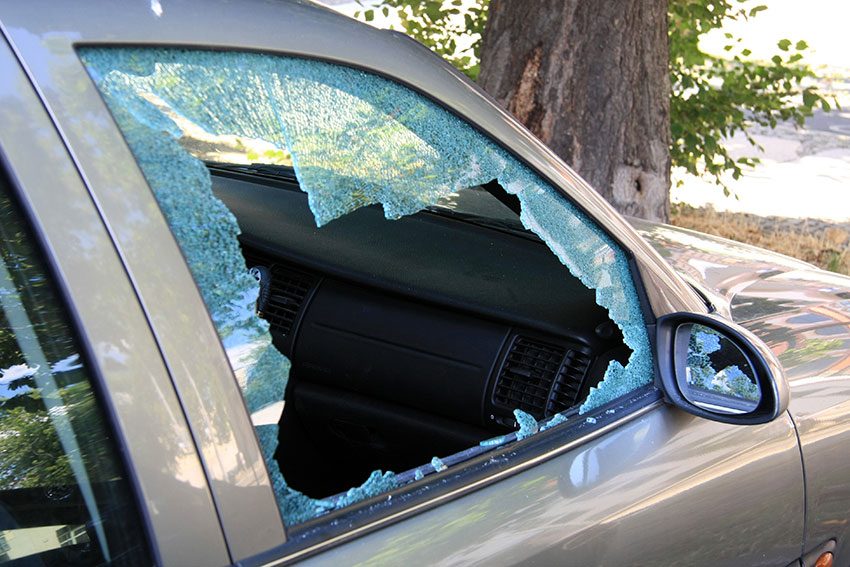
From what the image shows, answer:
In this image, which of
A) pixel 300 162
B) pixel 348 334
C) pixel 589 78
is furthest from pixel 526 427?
pixel 589 78

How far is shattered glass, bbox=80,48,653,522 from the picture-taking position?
130 cm

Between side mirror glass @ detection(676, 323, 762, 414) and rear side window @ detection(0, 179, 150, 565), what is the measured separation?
1073mm

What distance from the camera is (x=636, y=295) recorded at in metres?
2.01

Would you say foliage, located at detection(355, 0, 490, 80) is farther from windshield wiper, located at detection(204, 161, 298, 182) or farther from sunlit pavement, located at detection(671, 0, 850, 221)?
windshield wiper, located at detection(204, 161, 298, 182)

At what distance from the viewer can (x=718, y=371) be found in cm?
197

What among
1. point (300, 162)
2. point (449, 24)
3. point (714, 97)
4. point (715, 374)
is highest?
point (449, 24)

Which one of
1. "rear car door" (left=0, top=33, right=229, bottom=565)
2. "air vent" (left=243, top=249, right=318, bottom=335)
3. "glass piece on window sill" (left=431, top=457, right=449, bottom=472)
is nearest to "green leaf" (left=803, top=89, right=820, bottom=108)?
"air vent" (left=243, top=249, right=318, bottom=335)

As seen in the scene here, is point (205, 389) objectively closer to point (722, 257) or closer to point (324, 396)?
point (324, 396)

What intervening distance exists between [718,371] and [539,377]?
1.33 ft

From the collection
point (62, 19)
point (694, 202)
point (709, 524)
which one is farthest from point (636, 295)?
point (694, 202)

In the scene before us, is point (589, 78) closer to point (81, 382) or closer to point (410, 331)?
point (410, 331)

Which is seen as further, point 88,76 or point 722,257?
point 722,257

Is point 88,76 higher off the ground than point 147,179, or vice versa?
point 88,76

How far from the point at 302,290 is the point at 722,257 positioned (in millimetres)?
1150
